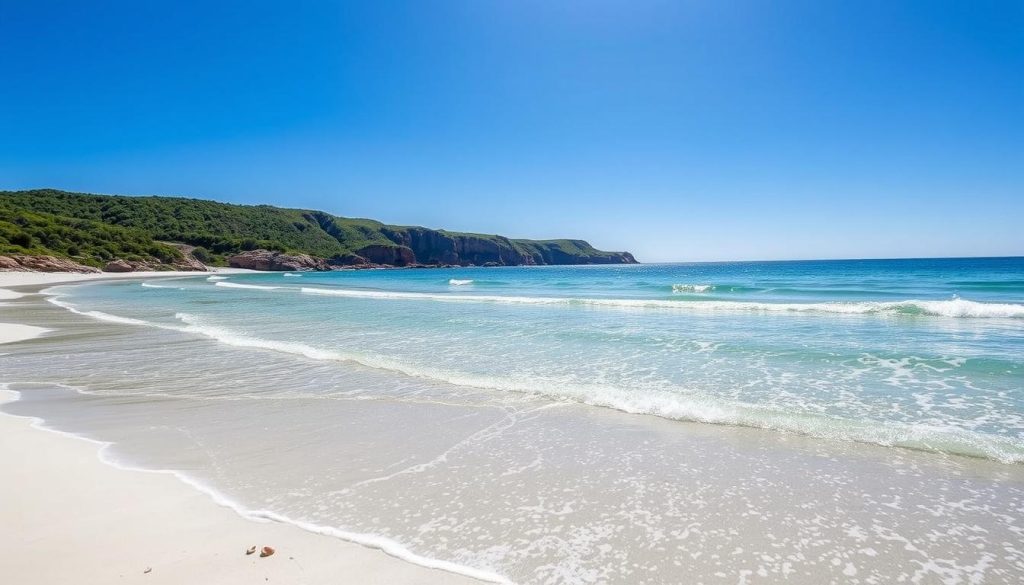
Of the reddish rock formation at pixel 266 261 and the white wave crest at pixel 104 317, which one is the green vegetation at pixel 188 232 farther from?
A: the white wave crest at pixel 104 317

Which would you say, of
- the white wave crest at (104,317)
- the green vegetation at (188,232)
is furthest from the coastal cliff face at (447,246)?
the white wave crest at (104,317)

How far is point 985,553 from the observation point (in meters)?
3.33

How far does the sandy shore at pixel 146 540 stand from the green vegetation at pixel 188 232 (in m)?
72.4

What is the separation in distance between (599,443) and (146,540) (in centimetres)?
425

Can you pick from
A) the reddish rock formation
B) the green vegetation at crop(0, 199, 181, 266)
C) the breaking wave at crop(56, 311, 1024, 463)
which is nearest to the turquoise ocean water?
the breaking wave at crop(56, 311, 1024, 463)

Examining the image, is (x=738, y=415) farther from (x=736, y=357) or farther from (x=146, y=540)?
(x=146, y=540)

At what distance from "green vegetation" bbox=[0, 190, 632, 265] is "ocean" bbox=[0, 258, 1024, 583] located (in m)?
69.1

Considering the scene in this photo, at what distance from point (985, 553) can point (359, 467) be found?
510cm

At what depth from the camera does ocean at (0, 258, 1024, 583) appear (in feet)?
11.2

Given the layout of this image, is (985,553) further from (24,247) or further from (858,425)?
(24,247)

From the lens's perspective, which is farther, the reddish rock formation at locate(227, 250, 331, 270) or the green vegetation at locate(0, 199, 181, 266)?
the reddish rock formation at locate(227, 250, 331, 270)

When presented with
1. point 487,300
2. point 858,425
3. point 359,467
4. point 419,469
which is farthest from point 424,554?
point 487,300

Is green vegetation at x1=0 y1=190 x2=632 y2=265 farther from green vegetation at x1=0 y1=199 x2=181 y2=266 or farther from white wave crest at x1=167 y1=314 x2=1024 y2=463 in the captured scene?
white wave crest at x1=167 y1=314 x2=1024 y2=463

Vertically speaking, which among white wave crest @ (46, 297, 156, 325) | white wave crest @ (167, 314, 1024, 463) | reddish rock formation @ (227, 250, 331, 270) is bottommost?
white wave crest @ (46, 297, 156, 325)
